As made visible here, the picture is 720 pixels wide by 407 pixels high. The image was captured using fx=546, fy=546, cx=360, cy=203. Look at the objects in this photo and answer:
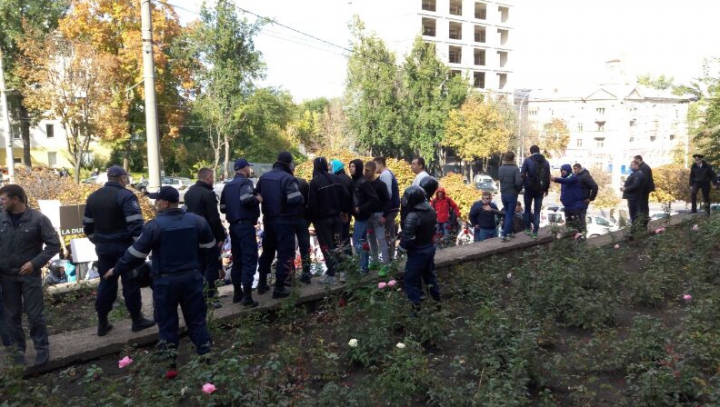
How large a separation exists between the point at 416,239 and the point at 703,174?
411 inches

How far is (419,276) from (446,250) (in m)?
2.44

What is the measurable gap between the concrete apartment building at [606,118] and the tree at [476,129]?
1719 centimetres

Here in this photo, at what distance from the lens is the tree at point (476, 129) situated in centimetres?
4472

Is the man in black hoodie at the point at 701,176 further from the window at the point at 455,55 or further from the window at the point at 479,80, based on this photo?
the window at the point at 479,80

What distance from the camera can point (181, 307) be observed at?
5004 millimetres

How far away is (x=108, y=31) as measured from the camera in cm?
3098

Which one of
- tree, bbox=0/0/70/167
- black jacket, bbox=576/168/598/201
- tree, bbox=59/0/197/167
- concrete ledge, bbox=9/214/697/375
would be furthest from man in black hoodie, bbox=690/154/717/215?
tree, bbox=0/0/70/167

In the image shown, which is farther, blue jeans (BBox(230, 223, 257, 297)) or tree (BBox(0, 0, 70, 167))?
tree (BBox(0, 0, 70, 167))

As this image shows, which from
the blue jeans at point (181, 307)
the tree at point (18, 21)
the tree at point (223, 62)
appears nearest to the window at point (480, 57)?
the tree at point (223, 62)

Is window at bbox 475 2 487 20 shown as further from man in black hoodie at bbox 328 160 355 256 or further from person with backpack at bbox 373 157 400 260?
man in black hoodie at bbox 328 160 355 256

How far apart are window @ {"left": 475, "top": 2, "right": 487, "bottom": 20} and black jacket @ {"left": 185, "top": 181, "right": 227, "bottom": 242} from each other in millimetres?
56735

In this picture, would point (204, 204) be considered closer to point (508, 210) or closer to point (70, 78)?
point (508, 210)

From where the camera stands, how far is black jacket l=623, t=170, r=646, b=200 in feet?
35.8

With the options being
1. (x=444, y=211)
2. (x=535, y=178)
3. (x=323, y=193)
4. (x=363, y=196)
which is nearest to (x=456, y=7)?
(x=444, y=211)
